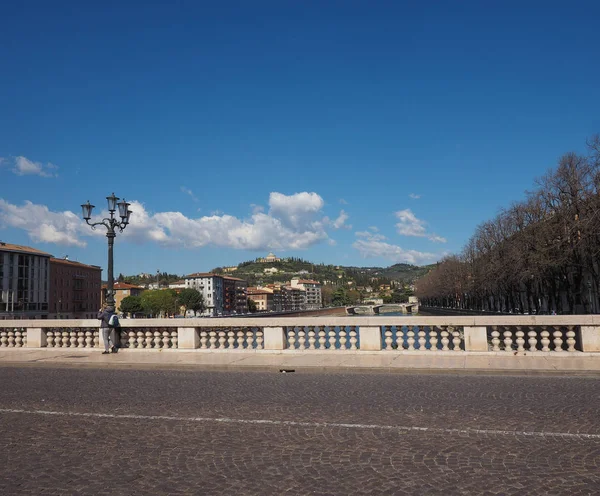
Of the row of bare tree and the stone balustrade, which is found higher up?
the row of bare tree

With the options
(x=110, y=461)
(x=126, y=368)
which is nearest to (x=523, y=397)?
(x=110, y=461)

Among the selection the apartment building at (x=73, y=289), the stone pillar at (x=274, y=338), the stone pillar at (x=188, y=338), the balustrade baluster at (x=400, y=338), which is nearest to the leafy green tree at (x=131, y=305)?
the apartment building at (x=73, y=289)

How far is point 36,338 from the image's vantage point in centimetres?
2044

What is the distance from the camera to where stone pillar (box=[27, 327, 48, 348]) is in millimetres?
20375

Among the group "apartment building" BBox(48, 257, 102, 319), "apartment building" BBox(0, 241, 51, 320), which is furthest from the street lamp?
"apartment building" BBox(48, 257, 102, 319)

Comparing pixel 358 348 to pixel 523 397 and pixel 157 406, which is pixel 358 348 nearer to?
pixel 523 397

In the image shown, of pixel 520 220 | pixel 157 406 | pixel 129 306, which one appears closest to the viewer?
pixel 157 406

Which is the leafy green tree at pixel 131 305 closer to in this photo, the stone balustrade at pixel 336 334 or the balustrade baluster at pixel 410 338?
the stone balustrade at pixel 336 334

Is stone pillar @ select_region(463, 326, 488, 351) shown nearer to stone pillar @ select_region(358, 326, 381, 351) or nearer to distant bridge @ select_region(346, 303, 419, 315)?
stone pillar @ select_region(358, 326, 381, 351)

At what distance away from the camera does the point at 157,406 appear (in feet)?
30.6

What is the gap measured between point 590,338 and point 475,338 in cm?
301

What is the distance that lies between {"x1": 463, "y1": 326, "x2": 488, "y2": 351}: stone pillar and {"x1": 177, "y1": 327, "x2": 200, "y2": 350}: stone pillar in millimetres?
8883

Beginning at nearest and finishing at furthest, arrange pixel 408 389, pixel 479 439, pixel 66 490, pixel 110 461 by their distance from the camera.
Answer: pixel 66 490
pixel 110 461
pixel 479 439
pixel 408 389

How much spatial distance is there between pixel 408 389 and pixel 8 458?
715 cm
